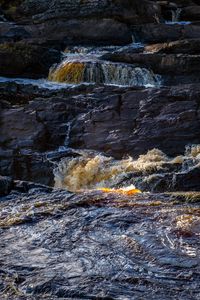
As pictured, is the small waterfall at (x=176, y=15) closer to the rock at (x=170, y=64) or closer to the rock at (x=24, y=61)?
the rock at (x=170, y=64)

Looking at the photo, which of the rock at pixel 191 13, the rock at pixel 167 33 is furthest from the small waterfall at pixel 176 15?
the rock at pixel 167 33

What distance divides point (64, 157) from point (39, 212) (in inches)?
249

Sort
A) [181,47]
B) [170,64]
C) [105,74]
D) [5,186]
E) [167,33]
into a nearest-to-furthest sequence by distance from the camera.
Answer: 1. [5,186]
2. [170,64]
3. [105,74]
4. [181,47]
5. [167,33]

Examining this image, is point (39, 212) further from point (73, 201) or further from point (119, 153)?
point (119, 153)

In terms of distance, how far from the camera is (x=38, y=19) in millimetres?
31688

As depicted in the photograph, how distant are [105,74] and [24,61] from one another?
4651 millimetres

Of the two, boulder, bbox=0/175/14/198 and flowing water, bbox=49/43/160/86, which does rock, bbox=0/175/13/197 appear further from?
flowing water, bbox=49/43/160/86

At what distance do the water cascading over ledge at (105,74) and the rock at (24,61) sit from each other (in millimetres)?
1426

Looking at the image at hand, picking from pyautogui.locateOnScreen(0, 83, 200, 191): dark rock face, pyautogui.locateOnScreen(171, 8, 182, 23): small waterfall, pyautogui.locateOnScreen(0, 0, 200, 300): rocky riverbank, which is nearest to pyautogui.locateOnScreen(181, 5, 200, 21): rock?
pyautogui.locateOnScreen(0, 0, 200, 300): rocky riverbank

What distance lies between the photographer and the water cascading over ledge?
2222 centimetres

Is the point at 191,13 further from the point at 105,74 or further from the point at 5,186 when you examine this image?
the point at 5,186

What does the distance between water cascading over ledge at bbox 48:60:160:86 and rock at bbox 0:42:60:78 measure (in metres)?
1.43

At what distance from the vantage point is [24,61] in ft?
81.5

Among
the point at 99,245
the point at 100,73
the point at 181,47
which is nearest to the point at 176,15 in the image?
the point at 181,47
